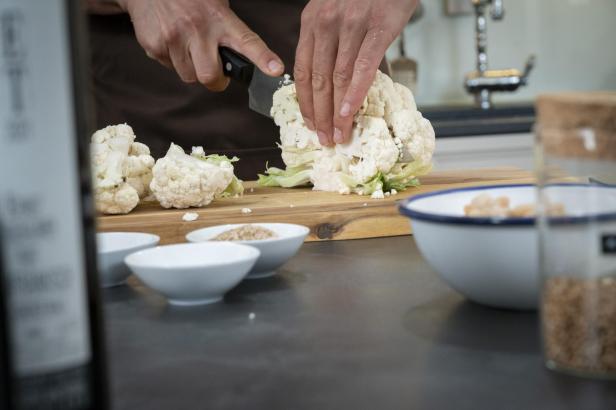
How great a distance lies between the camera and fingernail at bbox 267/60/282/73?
5.40 ft

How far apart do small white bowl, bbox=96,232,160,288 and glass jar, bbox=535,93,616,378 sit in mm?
461

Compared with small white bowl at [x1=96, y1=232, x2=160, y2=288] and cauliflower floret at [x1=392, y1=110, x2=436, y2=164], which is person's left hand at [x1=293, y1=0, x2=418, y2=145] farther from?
small white bowl at [x1=96, y1=232, x2=160, y2=288]

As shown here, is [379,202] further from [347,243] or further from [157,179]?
[157,179]

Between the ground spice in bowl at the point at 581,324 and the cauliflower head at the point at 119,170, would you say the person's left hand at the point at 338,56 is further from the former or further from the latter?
the ground spice in bowl at the point at 581,324

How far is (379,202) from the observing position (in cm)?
134

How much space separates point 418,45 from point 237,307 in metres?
3.01

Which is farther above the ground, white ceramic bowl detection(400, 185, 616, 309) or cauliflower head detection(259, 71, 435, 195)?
cauliflower head detection(259, 71, 435, 195)

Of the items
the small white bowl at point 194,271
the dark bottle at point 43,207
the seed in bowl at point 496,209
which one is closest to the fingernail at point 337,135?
the small white bowl at point 194,271

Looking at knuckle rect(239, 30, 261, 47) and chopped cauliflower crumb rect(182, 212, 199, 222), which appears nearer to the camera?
chopped cauliflower crumb rect(182, 212, 199, 222)

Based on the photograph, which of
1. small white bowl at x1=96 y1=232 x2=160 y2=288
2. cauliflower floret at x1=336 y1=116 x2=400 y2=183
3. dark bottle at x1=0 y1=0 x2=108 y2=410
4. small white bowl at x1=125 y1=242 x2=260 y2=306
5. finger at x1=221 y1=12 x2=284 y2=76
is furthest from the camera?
finger at x1=221 y1=12 x2=284 y2=76

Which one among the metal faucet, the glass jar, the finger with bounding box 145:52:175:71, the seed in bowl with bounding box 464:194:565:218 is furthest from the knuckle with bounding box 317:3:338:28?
the metal faucet

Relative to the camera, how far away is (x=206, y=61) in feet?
5.87

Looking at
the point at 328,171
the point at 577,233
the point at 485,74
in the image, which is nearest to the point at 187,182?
the point at 328,171

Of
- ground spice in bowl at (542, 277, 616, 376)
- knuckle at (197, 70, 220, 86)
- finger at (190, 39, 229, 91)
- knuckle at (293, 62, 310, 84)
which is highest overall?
finger at (190, 39, 229, 91)
